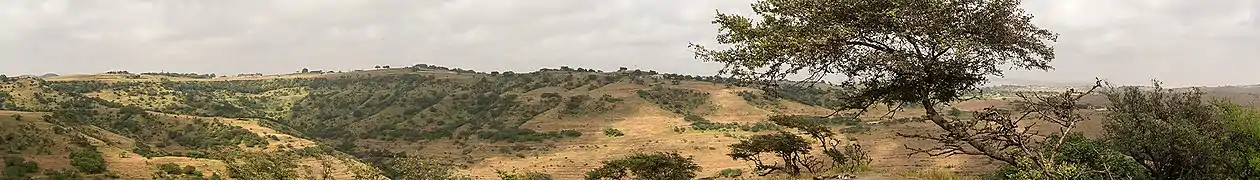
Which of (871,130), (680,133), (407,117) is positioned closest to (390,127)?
(407,117)

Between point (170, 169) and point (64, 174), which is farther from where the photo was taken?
point (170, 169)

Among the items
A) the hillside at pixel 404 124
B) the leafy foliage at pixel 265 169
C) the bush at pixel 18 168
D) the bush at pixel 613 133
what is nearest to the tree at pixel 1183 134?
the hillside at pixel 404 124

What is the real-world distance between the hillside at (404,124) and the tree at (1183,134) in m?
9.56

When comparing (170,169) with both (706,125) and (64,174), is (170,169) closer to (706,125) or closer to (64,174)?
(64,174)

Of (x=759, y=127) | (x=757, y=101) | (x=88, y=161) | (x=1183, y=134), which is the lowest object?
(x=759, y=127)

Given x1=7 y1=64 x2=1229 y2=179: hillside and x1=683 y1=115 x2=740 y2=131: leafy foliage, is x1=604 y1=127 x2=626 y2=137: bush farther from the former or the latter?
x1=683 y1=115 x2=740 y2=131: leafy foliage

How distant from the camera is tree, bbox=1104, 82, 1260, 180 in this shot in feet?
75.1

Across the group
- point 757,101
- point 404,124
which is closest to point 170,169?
point 404,124

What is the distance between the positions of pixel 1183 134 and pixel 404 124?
8812 centimetres

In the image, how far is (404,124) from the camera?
98188 mm

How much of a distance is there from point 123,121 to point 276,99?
5551cm

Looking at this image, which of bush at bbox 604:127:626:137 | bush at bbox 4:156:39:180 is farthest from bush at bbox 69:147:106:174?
bush at bbox 604:127:626:137

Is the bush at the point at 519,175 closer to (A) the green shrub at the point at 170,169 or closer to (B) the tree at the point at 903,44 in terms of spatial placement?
(A) the green shrub at the point at 170,169

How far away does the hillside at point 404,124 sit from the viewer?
46594mm
